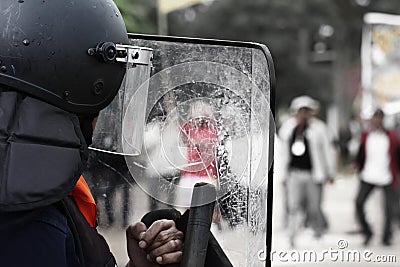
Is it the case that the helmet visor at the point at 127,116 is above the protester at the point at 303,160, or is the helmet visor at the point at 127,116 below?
above

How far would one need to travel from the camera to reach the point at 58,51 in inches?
90.7

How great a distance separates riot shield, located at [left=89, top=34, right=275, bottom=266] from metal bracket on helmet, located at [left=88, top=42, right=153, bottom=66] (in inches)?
4.9

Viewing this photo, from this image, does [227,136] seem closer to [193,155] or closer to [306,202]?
[193,155]

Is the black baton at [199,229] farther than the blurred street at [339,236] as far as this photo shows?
No

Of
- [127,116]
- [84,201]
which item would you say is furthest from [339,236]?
[84,201]

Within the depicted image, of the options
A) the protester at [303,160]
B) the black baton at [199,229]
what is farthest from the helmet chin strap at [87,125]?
the protester at [303,160]

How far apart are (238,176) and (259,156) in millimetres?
77

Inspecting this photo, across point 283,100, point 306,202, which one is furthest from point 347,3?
point 306,202

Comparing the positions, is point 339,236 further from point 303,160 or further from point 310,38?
point 310,38

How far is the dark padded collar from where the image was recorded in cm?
210

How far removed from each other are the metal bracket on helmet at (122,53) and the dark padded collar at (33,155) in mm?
212

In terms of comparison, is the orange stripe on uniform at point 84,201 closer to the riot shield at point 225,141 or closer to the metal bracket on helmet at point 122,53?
the riot shield at point 225,141

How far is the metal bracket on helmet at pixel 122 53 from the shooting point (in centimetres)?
236

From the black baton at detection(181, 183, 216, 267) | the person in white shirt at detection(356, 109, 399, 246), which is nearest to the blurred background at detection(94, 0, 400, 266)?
the person in white shirt at detection(356, 109, 399, 246)
